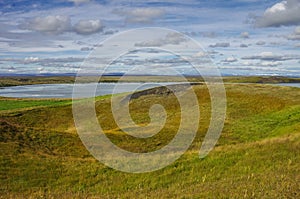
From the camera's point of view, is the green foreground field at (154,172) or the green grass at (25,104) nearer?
the green foreground field at (154,172)

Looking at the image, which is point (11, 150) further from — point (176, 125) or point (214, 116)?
point (214, 116)

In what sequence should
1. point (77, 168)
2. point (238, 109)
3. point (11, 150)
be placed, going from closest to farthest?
point (77, 168), point (11, 150), point (238, 109)

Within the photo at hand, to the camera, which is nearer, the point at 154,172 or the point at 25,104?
the point at 154,172

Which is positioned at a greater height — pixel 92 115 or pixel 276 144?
pixel 276 144

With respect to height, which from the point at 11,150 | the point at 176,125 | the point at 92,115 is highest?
the point at 11,150

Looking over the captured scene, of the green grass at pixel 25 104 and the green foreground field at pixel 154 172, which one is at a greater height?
the green foreground field at pixel 154 172

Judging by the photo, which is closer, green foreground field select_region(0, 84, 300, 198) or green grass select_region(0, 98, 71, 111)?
green foreground field select_region(0, 84, 300, 198)

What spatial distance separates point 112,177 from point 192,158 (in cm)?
440

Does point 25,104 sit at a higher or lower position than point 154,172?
lower

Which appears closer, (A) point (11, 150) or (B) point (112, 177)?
(B) point (112, 177)

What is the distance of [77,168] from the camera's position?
64.2ft

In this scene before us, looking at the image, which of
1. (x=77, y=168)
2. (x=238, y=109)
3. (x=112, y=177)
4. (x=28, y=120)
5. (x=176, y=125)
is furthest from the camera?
(x=28, y=120)

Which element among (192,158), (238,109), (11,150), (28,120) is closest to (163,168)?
(192,158)

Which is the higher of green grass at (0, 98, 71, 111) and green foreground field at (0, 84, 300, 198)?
green foreground field at (0, 84, 300, 198)
